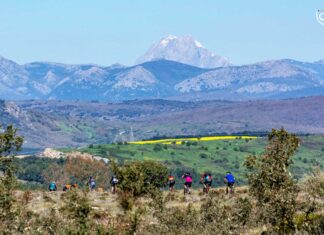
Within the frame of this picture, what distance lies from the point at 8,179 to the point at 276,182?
11362 mm

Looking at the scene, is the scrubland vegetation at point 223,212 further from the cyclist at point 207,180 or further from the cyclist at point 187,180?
the cyclist at point 207,180

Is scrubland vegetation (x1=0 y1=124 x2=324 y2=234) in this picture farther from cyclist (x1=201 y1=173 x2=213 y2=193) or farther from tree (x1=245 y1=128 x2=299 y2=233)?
cyclist (x1=201 y1=173 x2=213 y2=193)

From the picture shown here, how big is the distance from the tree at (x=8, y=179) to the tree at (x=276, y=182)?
10.2m

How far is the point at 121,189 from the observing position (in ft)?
165

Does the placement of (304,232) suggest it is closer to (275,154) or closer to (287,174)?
(287,174)

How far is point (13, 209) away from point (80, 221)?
2.95 m

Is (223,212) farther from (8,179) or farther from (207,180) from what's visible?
(207,180)

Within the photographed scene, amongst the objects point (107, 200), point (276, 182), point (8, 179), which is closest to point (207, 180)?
point (107, 200)

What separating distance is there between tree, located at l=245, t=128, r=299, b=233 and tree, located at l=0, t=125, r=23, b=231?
33.4ft

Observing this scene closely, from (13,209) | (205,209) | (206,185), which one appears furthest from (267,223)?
(206,185)

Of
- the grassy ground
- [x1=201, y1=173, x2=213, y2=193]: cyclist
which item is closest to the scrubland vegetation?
the grassy ground

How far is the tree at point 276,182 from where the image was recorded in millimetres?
25578

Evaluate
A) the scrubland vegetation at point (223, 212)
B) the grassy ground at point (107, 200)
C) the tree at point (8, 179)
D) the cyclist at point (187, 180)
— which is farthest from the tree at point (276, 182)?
the cyclist at point (187, 180)

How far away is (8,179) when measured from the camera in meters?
26.6
